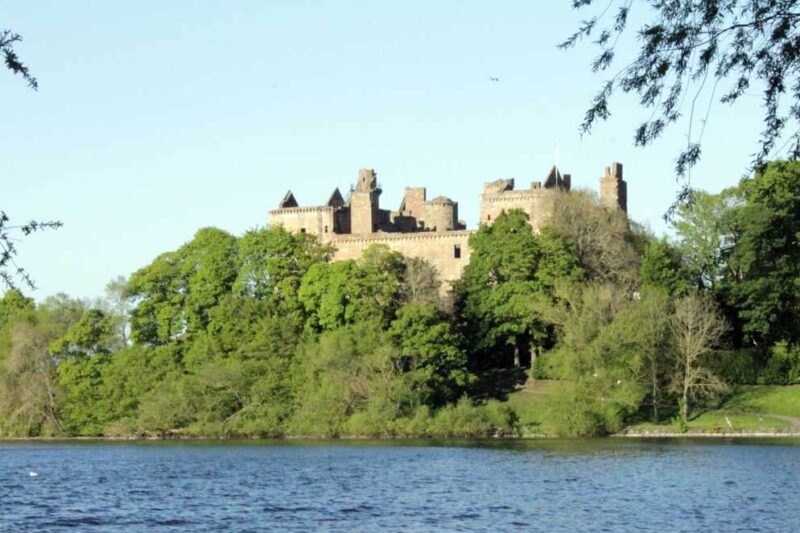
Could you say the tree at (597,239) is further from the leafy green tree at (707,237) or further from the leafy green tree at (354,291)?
the leafy green tree at (354,291)

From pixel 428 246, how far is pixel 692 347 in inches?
1038

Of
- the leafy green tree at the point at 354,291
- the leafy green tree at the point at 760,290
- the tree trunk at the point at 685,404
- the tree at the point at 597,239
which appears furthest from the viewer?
the tree at the point at 597,239

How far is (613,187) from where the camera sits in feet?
288

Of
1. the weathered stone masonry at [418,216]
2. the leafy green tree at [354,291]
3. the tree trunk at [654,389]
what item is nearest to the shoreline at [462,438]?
the tree trunk at [654,389]

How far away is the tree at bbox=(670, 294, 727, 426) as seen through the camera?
65938mm

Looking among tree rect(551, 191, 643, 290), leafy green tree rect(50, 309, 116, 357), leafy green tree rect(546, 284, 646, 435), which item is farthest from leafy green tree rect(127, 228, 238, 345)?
leafy green tree rect(546, 284, 646, 435)

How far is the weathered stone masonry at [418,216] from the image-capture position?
88000 millimetres

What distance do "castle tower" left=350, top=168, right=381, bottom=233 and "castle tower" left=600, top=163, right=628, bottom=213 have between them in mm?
16020

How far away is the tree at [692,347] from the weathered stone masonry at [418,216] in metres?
15.7

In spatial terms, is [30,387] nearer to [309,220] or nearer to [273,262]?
[273,262]

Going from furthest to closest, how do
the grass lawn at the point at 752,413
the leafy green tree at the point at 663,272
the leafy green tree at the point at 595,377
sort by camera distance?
1. the leafy green tree at the point at 663,272
2. the grass lawn at the point at 752,413
3. the leafy green tree at the point at 595,377

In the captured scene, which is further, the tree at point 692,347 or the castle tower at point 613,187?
the castle tower at point 613,187

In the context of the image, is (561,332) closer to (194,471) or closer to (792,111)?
(194,471)

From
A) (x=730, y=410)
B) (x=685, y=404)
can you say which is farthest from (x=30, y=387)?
(x=730, y=410)
